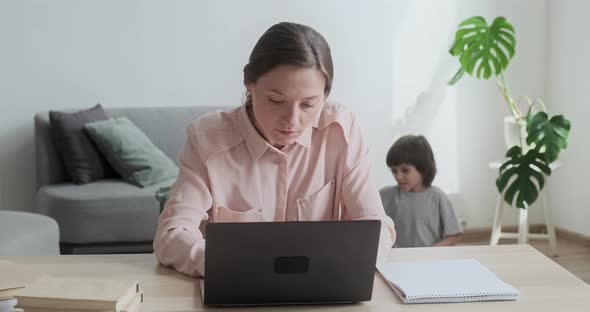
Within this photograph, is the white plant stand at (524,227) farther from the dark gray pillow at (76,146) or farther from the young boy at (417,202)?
the dark gray pillow at (76,146)

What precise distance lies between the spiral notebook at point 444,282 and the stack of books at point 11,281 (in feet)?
2.23

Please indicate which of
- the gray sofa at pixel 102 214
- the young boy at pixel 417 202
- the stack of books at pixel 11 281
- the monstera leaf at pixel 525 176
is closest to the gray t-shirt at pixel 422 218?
the young boy at pixel 417 202

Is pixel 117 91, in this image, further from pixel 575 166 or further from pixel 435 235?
pixel 575 166

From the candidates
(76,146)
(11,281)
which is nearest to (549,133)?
(76,146)

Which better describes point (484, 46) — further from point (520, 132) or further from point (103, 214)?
point (103, 214)

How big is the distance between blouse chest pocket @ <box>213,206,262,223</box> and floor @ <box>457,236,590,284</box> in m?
2.54

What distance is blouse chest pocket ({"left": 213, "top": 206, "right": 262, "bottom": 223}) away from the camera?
1.93m

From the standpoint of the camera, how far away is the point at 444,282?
1658mm

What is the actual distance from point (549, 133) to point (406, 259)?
97.1 inches

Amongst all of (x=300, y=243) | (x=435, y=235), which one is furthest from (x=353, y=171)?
(x=435, y=235)

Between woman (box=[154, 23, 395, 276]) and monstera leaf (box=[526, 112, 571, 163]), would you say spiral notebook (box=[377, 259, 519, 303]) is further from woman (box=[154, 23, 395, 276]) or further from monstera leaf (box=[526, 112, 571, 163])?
monstera leaf (box=[526, 112, 571, 163])

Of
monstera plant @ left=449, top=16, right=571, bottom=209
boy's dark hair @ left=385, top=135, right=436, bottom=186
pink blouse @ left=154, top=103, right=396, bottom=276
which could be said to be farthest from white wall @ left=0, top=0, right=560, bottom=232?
pink blouse @ left=154, top=103, right=396, bottom=276

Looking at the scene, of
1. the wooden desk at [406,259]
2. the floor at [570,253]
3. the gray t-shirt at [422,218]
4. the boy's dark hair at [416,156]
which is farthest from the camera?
the floor at [570,253]

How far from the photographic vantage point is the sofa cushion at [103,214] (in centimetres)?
404
